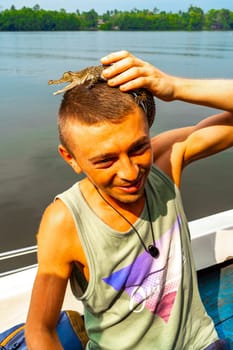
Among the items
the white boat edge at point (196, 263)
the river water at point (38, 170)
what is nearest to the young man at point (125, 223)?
the white boat edge at point (196, 263)

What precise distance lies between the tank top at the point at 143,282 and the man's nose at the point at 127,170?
0.21 m

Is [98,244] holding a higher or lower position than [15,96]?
higher

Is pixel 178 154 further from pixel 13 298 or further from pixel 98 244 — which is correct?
pixel 13 298

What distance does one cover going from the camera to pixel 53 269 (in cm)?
142

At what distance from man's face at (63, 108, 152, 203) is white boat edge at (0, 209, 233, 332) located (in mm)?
1109

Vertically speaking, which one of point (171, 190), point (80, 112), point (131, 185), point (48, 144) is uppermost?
point (80, 112)

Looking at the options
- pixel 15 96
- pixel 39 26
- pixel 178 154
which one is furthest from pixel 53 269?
pixel 39 26

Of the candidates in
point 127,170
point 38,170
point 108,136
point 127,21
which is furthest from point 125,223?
point 127,21

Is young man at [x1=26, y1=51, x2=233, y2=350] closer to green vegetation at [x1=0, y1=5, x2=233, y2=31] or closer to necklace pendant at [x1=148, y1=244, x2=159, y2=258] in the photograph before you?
necklace pendant at [x1=148, y1=244, x2=159, y2=258]

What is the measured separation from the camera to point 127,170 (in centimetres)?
138

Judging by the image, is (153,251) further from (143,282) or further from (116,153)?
(116,153)

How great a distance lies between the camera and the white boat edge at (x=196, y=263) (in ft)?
7.29

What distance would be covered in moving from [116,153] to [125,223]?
32 cm

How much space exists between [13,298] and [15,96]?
47.4 ft
